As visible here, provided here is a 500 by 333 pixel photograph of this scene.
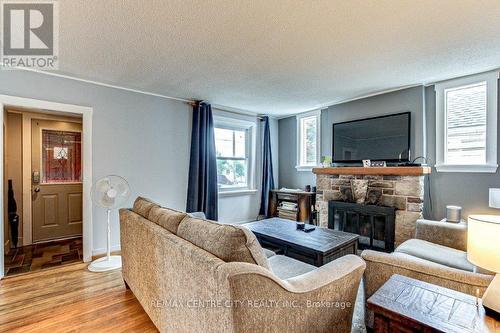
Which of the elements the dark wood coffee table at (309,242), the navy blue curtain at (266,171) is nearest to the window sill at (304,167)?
the navy blue curtain at (266,171)

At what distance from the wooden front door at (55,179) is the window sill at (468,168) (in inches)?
219

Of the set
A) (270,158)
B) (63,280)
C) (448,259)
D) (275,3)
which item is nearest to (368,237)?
(448,259)

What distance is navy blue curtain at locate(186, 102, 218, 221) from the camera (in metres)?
4.08

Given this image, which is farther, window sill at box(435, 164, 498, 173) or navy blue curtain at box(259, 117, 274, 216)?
navy blue curtain at box(259, 117, 274, 216)

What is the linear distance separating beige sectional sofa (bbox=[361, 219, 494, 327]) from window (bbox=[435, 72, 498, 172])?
1.12m

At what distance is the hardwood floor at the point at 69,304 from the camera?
6.09ft

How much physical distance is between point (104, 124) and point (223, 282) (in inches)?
125

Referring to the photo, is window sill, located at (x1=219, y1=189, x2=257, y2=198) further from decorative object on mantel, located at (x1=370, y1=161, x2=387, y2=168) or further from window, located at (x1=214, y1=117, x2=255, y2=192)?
decorative object on mantel, located at (x1=370, y1=161, x2=387, y2=168)

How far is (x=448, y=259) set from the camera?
2010 mm

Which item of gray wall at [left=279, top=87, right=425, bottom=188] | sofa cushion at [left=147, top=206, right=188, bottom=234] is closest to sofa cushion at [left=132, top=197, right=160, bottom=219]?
sofa cushion at [left=147, top=206, right=188, bottom=234]

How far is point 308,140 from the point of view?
16.5ft

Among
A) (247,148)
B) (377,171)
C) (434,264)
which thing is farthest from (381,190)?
(247,148)

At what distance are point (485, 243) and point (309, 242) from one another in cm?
146

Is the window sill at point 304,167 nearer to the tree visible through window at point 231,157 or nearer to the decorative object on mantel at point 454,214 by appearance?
the tree visible through window at point 231,157
